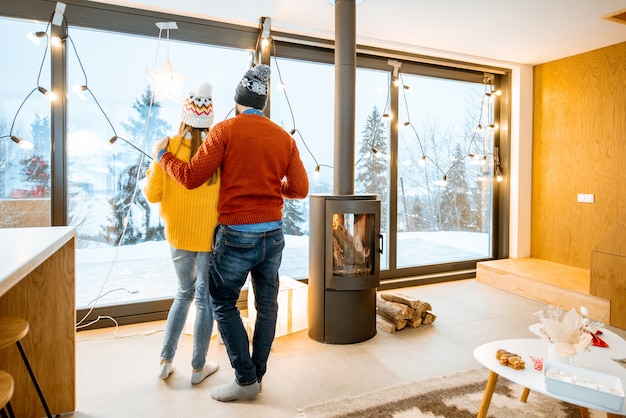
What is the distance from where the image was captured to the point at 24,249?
123 centimetres

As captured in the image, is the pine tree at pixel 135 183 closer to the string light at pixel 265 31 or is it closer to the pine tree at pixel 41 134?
the pine tree at pixel 41 134

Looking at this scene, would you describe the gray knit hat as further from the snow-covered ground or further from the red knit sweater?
the snow-covered ground

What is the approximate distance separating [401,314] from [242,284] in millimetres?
1403

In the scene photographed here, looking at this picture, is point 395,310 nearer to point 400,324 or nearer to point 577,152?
point 400,324

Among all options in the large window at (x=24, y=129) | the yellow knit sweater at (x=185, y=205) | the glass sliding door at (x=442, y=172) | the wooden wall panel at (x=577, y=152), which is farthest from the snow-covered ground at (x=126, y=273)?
the wooden wall panel at (x=577, y=152)

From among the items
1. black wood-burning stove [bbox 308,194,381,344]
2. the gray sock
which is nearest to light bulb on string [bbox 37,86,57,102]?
black wood-burning stove [bbox 308,194,381,344]

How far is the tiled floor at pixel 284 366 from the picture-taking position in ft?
6.09

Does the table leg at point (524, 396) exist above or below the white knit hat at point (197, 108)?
below

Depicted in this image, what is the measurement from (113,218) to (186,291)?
124cm

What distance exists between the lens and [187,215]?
1910mm

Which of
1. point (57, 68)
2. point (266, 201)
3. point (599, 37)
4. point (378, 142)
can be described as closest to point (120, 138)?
point (57, 68)

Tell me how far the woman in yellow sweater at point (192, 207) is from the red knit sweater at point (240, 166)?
0.10 meters

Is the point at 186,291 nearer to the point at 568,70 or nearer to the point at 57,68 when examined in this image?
the point at 57,68

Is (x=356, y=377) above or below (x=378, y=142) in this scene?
below
